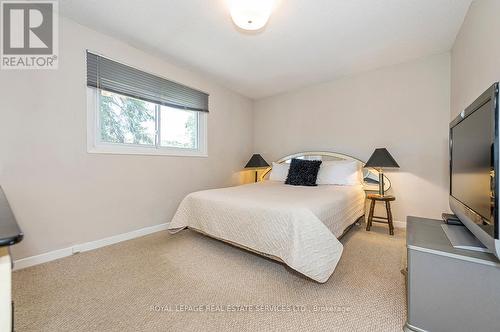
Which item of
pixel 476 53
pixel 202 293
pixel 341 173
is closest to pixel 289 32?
pixel 476 53

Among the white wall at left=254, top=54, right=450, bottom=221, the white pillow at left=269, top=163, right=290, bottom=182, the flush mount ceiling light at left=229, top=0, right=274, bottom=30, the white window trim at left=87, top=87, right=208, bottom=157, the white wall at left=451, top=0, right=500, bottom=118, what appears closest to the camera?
the white wall at left=451, top=0, right=500, bottom=118

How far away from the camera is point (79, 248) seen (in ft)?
7.22

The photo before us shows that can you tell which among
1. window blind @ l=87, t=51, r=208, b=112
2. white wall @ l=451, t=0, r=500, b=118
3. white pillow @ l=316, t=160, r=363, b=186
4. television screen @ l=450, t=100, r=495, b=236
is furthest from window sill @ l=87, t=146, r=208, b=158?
white wall @ l=451, t=0, r=500, b=118

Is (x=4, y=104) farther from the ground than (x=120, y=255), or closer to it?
farther from the ground

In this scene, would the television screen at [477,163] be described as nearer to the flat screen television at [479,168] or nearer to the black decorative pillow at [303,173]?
the flat screen television at [479,168]

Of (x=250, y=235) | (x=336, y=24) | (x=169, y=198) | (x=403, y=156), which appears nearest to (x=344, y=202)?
(x=250, y=235)

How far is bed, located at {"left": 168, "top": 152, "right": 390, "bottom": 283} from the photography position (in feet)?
5.29

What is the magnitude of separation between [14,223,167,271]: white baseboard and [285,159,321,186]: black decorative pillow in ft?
6.52

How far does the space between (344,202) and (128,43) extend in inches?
121

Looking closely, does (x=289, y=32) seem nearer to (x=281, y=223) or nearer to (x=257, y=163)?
(x=281, y=223)

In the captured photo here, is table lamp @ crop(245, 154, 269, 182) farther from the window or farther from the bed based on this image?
the bed

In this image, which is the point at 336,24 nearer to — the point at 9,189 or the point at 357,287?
the point at 357,287

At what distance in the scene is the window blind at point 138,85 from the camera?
2318 mm

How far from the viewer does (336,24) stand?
214 centimetres
